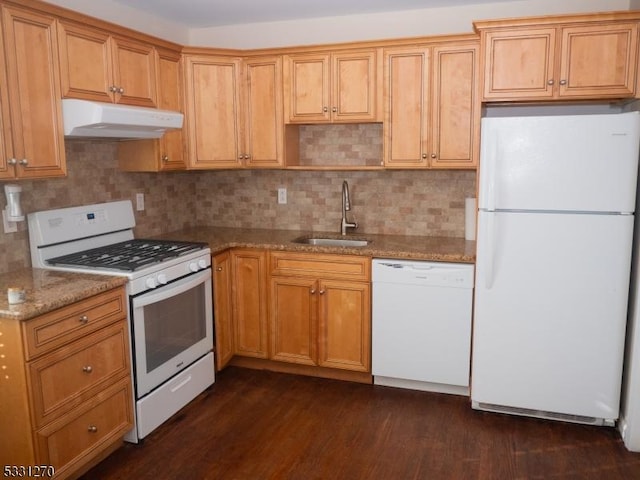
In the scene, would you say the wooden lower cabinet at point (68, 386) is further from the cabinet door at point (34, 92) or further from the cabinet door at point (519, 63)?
the cabinet door at point (519, 63)

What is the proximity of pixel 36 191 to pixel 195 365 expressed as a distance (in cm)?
133

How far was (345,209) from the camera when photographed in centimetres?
376

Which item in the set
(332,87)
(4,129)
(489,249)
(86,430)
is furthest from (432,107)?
(86,430)

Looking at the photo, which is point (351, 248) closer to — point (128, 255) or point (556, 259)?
point (556, 259)

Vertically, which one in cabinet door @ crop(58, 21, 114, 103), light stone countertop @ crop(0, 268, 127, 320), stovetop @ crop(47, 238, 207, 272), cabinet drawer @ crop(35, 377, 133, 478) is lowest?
cabinet drawer @ crop(35, 377, 133, 478)

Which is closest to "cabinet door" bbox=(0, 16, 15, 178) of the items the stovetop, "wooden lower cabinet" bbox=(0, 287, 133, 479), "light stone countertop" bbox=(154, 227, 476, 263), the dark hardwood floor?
the stovetop

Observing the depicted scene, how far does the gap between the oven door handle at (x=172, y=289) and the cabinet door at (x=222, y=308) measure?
14 cm

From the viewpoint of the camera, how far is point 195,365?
317 cm

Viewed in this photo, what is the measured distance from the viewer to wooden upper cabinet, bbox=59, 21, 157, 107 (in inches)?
103

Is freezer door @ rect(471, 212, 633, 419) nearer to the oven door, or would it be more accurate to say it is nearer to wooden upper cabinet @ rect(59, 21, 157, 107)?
the oven door

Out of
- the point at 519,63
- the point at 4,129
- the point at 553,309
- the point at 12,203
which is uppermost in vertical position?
the point at 519,63

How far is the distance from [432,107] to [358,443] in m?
2.03

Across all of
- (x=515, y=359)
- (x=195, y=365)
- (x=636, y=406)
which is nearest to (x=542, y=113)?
(x=515, y=359)

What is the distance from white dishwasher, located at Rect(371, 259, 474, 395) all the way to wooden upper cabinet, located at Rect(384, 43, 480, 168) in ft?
2.30
